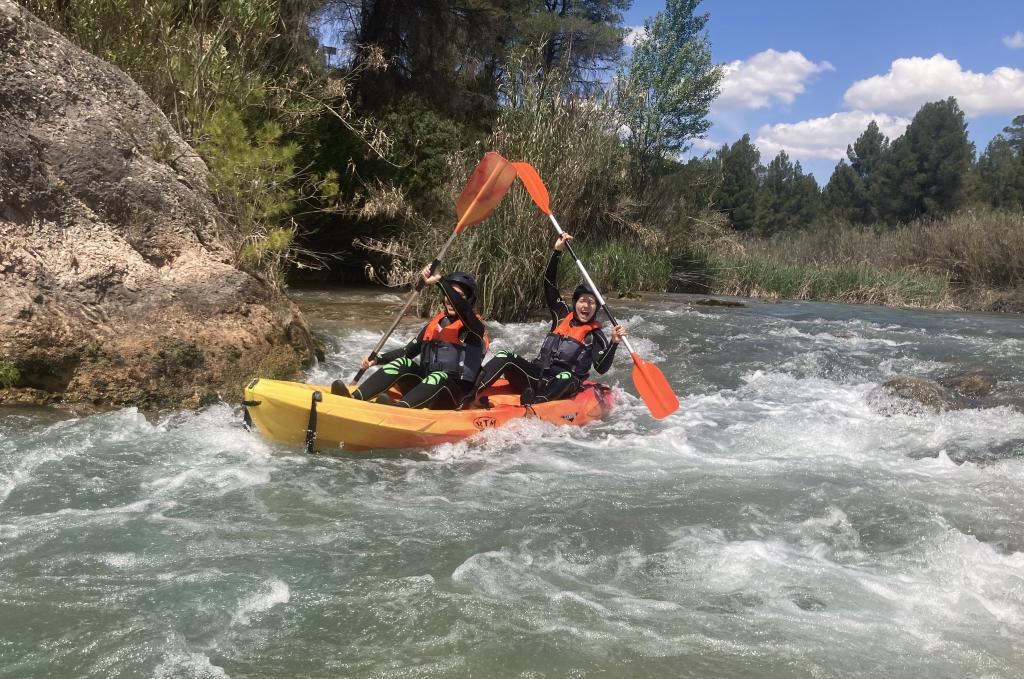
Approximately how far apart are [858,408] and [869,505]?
7.80 feet

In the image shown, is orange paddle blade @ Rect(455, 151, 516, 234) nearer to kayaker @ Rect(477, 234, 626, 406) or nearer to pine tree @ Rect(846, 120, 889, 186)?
kayaker @ Rect(477, 234, 626, 406)

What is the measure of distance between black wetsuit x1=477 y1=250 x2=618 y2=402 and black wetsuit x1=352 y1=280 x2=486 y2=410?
39 cm

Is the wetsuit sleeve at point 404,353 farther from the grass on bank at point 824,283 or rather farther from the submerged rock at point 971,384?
the grass on bank at point 824,283

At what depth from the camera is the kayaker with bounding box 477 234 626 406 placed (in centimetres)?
573

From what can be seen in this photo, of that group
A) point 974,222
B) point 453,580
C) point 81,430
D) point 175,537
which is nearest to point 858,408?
point 453,580

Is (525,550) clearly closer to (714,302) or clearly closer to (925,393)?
(925,393)

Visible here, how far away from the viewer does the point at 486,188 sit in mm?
6699

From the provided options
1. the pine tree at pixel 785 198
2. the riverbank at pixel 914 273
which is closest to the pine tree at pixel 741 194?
the pine tree at pixel 785 198

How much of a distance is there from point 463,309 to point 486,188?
1.94 m

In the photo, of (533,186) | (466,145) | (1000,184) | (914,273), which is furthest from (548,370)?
(1000,184)

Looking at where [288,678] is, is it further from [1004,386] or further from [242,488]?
[1004,386]

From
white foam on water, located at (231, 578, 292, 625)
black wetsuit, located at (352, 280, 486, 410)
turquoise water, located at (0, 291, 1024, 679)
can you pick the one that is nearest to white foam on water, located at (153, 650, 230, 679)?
turquoise water, located at (0, 291, 1024, 679)

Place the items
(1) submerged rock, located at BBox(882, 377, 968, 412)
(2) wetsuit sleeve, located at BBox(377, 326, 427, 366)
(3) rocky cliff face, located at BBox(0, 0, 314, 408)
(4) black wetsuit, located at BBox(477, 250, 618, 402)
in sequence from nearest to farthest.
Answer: (3) rocky cliff face, located at BBox(0, 0, 314, 408) → (2) wetsuit sleeve, located at BBox(377, 326, 427, 366) → (4) black wetsuit, located at BBox(477, 250, 618, 402) → (1) submerged rock, located at BBox(882, 377, 968, 412)

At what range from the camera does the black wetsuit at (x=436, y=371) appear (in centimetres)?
501
